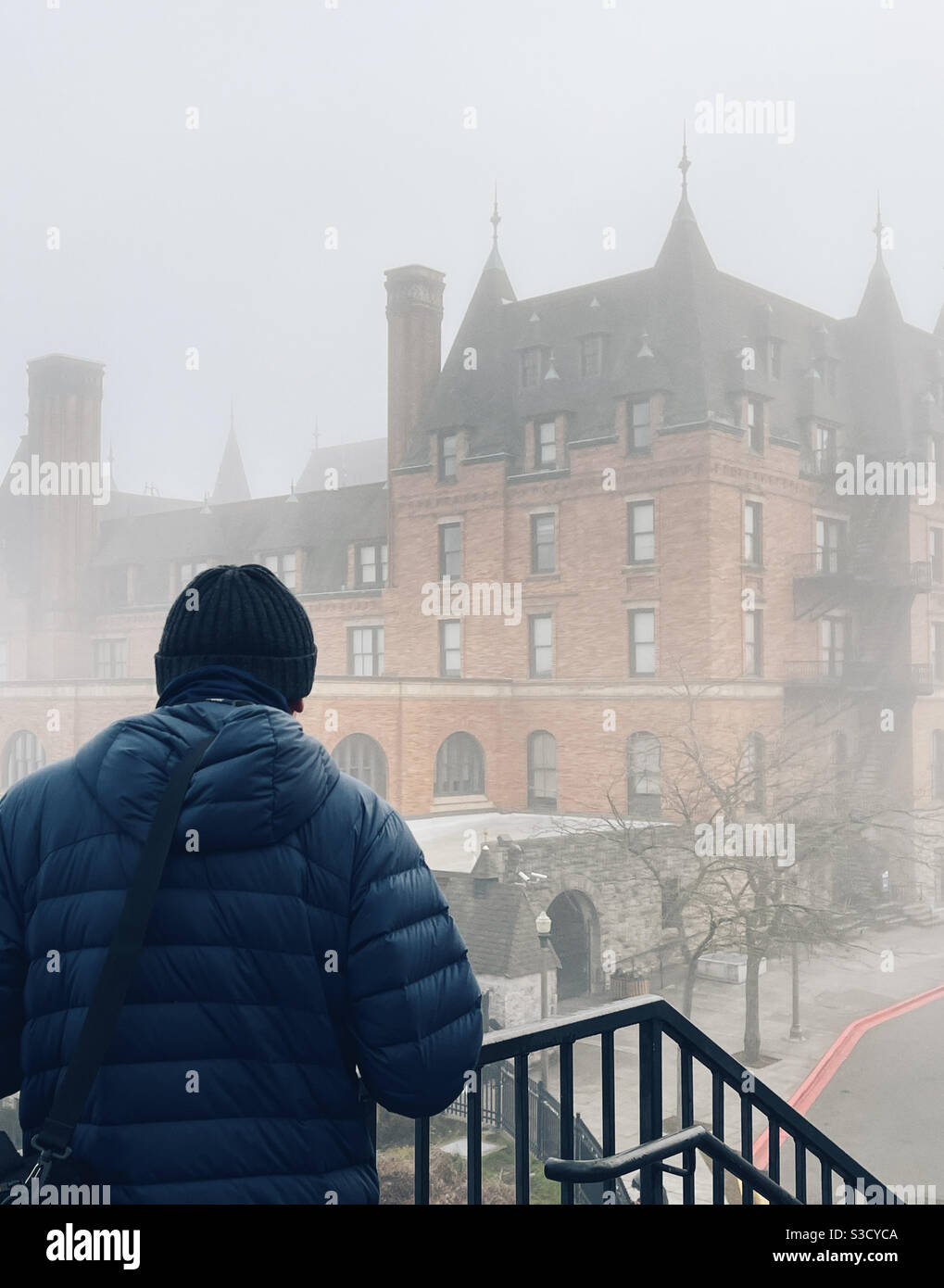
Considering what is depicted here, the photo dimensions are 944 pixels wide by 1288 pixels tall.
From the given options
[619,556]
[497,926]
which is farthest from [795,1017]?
[619,556]

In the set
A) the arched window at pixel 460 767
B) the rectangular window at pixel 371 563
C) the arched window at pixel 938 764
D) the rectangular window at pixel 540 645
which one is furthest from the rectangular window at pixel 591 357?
the arched window at pixel 938 764

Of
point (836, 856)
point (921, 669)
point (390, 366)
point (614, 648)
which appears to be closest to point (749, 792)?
point (836, 856)

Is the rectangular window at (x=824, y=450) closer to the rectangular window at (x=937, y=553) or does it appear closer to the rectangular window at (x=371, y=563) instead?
the rectangular window at (x=937, y=553)

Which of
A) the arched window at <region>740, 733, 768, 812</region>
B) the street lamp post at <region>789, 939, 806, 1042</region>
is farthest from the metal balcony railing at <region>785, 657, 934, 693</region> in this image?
the street lamp post at <region>789, 939, 806, 1042</region>

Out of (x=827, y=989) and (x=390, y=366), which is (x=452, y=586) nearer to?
(x=390, y=366)

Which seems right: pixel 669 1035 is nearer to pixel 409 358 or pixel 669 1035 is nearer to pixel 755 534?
pixel 755 534

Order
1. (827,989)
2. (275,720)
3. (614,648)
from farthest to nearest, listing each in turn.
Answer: (614,648) < (827,989) < (275,720)

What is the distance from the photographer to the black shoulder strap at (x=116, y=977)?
1730mm

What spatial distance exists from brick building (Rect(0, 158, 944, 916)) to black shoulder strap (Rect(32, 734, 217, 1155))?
28.4m

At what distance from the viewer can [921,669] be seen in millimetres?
34281

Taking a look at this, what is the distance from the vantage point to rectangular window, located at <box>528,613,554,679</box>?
32750mm

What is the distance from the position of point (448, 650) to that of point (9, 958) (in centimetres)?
3295

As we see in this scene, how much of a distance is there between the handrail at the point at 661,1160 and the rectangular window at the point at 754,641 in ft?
94.1
